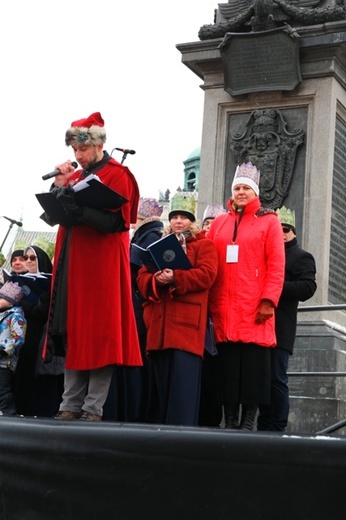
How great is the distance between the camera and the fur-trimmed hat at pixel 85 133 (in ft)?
21.4

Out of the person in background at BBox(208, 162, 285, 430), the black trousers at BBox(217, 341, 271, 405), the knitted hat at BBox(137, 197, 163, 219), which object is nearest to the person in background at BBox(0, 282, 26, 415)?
the knitted hat at BBox(137, 197, 163, 219)

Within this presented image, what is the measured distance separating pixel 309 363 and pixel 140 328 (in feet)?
8.85

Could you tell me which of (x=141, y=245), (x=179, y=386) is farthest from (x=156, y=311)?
(x=141, y=245)

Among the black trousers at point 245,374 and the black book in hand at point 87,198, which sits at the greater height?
the black book in hand at point 87,198

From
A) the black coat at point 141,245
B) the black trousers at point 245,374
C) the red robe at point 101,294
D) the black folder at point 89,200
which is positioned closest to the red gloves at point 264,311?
the black trousers at point 245,374

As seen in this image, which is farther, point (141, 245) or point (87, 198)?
point (141, 245)

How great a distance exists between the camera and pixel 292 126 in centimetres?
1075

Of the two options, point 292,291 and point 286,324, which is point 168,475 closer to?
point 286,324

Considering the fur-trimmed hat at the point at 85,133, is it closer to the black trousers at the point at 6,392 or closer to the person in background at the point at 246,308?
the person in background at the point at 246,308

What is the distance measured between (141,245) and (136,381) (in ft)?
3.44

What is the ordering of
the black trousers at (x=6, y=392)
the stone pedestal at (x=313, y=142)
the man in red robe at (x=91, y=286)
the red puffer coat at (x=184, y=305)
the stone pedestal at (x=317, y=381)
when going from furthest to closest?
the stone pedestal at (x=313, y=142), the stone pedestal at (x=317, y=381), the black trousers at (x=6, y=392), the red puffer coat at (x=184, y=305), the man in red robe at (x=91, y=286)

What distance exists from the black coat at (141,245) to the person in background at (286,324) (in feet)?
3.39

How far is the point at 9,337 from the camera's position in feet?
26.0

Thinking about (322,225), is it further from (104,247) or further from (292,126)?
(104,247)
